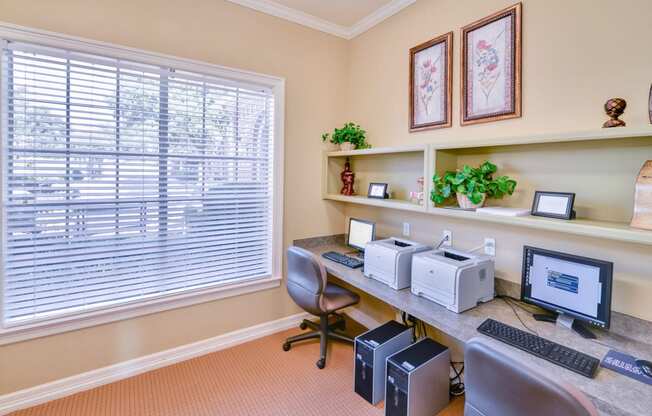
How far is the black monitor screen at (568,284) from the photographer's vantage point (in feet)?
4.71

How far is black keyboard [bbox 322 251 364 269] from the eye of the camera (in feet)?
8.14

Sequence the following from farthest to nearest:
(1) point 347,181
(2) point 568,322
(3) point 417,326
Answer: (1) point 347,181, (3) point 417,326, (2) point 568,322

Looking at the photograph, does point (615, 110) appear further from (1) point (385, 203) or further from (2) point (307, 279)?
(2) point (307, 279)

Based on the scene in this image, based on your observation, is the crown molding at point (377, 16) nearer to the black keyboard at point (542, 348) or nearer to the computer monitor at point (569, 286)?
the computer monitor at point (569, 286)

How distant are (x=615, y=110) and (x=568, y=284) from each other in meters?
0.82

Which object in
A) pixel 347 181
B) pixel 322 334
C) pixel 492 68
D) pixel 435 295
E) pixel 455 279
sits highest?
pixel 492 68

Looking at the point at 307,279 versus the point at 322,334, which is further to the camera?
the point at 322,334

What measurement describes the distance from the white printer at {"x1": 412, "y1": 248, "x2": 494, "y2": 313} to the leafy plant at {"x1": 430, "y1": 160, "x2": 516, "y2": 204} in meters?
0.37

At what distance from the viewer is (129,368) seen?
2260 mm

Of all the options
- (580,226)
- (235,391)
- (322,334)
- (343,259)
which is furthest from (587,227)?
(235,391)

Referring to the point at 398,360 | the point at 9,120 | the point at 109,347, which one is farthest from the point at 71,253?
the point at 398,360

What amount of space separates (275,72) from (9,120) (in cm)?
177

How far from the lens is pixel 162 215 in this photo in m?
2.32

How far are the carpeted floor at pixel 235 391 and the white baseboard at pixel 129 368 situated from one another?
4cm
